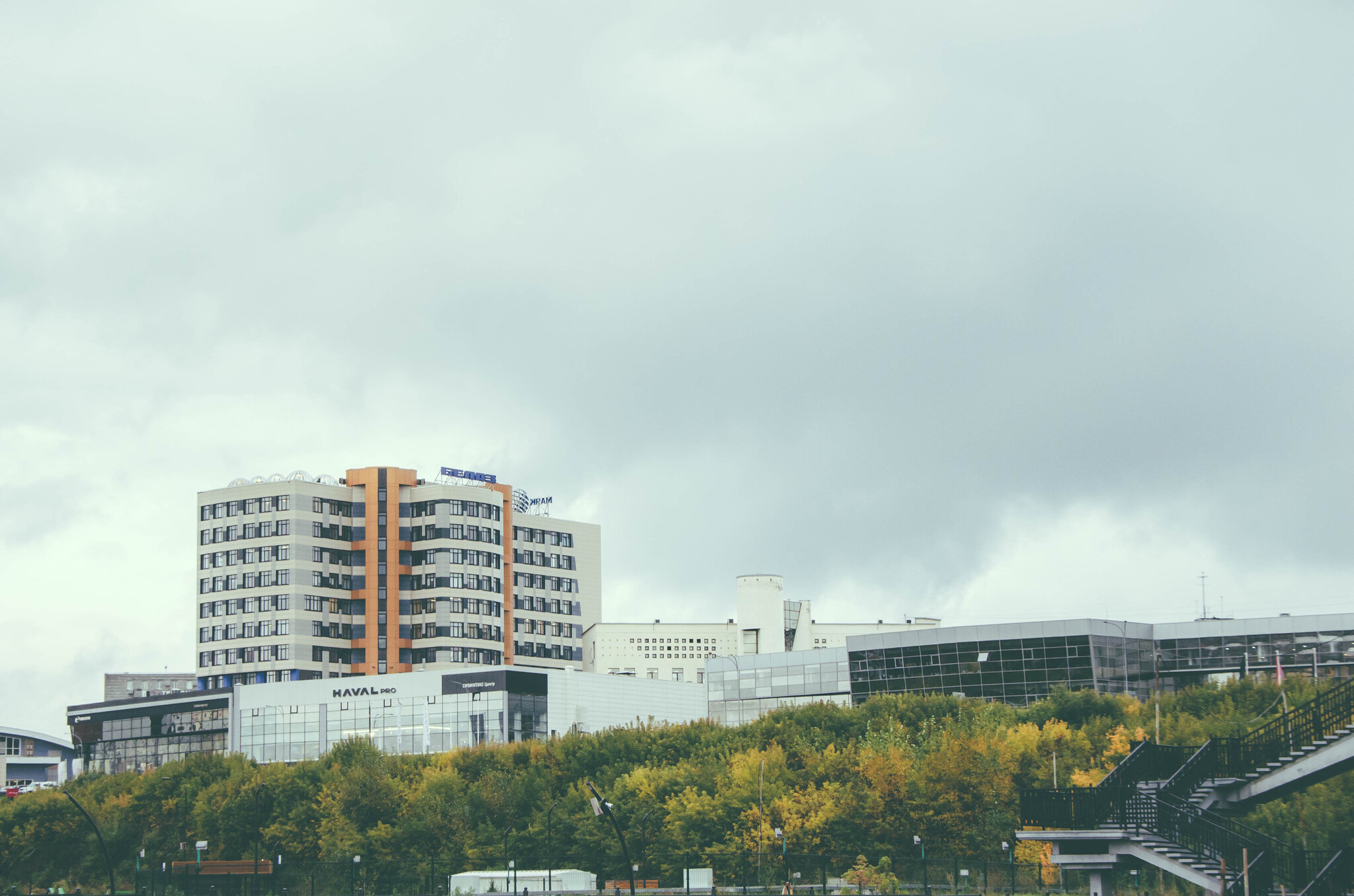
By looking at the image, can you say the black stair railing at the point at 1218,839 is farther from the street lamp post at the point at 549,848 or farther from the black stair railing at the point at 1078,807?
the street lamp post at the point at 549,848

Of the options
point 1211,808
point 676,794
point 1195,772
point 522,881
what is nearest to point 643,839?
point 676,794

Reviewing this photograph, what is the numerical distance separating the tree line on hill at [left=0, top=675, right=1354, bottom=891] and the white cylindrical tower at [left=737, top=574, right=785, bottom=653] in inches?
2830

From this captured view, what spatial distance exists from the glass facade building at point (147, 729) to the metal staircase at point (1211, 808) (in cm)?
11983

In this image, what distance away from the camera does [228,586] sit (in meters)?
170

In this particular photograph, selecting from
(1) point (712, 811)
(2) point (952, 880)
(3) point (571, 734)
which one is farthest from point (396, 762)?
(2) point (952, 880)

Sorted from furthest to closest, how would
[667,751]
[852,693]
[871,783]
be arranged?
[852,693] → [667,751] → [871,783]

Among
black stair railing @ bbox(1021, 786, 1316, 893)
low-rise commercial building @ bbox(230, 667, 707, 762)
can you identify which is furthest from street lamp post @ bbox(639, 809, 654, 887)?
black stair railing @ bbox(1021, 786, 1316, 893)

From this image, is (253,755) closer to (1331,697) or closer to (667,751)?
(667,751)

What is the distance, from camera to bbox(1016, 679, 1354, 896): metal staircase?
4419 cm

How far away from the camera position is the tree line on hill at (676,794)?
292ft

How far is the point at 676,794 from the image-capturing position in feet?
327

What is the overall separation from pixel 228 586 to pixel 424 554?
891 inches

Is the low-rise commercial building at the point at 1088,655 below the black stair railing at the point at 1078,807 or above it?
above

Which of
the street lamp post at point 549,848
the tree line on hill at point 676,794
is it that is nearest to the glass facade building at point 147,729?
the tree line on hill at point 676,794
